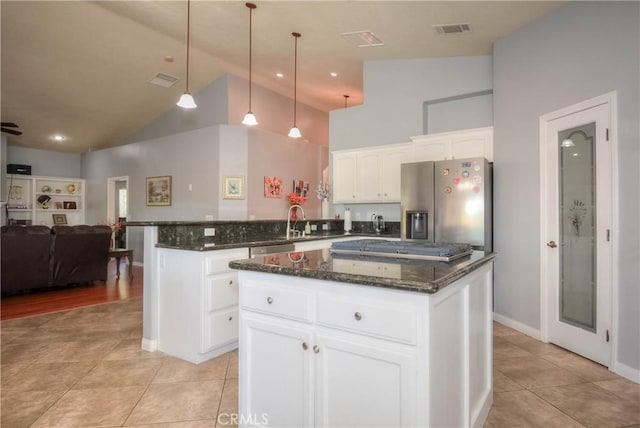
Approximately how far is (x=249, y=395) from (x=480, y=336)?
1226 mm

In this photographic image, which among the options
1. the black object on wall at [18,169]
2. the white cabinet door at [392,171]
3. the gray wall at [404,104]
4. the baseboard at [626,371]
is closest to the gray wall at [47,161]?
the black object on wall at [18,169]

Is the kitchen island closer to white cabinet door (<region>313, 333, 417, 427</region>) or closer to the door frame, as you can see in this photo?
white cabinet door (<region>313, 333, 417, 427</region>)

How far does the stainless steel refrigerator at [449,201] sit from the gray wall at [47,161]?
9.50 metres

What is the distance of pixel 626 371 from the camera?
2588 millimetres

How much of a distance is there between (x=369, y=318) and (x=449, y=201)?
2906mm

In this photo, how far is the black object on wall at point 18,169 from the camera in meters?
8.41

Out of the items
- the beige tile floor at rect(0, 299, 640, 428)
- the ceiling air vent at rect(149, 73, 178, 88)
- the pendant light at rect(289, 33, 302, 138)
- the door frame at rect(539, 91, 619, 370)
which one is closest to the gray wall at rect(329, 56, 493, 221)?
the pendant light at rect(289, 33, 302, 138)

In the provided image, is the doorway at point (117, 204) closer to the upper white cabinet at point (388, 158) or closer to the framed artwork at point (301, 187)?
the framed artwork at point (301, 187)

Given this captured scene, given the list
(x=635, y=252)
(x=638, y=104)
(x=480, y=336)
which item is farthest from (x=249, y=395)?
(x=638, y=104)

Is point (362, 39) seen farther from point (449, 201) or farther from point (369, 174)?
point (449, 201)

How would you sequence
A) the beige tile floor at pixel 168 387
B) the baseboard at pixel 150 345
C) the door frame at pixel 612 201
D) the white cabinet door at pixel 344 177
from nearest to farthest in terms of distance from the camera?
the beige tile floor at pixel 168 387 < the door frame at pixel 612 201 < the baseboard at pixel 150 345 < the white cabinet door at pixel 344 177

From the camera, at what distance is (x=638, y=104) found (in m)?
2.54

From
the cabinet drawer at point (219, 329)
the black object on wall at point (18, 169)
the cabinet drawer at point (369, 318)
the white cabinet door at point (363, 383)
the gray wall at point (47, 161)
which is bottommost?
the cabinet drawer at point (219, 329)

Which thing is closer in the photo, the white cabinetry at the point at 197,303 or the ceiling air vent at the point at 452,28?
the white cabinetry at the point at 197,303
